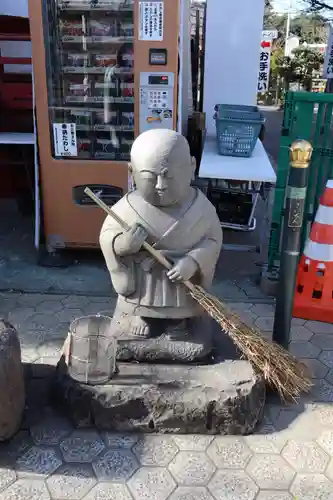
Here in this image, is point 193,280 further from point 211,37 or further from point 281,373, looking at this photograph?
point 211,37

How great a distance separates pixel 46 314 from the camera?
4.06 meters

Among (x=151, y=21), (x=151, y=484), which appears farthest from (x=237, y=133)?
(x=151, y=484)

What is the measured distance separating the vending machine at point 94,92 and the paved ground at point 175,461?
6.58 ft

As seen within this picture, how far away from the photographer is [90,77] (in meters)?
Answer: 4.62

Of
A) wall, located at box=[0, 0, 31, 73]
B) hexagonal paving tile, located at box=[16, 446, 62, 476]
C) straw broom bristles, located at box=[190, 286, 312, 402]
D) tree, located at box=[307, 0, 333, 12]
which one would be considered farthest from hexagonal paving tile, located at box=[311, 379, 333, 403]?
tree, located at box=[307, 0, 333, 12]

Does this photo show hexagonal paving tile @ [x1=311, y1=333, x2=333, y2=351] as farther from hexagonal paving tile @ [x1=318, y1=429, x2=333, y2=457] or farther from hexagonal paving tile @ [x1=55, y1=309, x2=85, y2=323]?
hexagonal paving tile @ [x1=55, y1=309, x2=85, y2=323]

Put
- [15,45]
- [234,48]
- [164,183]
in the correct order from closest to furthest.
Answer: [164,183] < [15,45] < [234,48]

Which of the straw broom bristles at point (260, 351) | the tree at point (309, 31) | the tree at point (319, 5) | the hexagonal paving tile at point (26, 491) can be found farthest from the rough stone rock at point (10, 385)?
the tree at point (309, 31)

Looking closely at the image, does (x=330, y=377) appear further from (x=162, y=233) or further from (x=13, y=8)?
(x=13, y=8)

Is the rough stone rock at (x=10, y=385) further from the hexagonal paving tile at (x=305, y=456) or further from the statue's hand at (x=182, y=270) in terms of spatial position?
the hexagonal paving tile at (x=305, y=456)

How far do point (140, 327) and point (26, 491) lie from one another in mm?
1070

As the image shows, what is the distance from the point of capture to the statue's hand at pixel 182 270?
2.74 meters

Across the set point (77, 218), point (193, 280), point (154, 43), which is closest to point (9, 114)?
point (77, 218)

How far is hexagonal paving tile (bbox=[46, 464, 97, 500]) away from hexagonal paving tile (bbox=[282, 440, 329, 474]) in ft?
3.33
